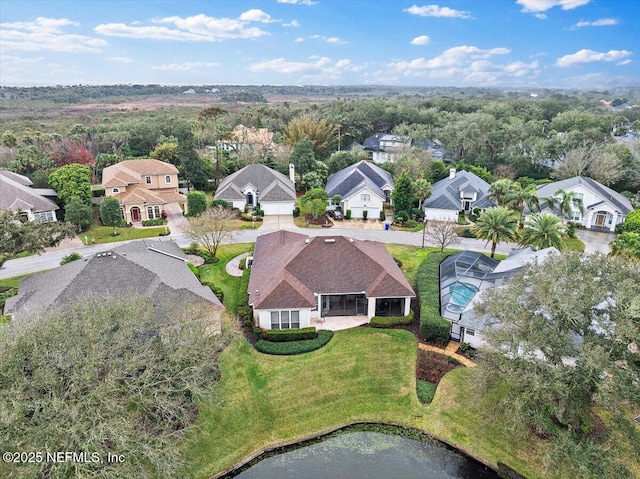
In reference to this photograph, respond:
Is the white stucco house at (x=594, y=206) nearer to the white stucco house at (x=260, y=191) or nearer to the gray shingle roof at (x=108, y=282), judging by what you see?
the white stucco house at (x=260, y=191)

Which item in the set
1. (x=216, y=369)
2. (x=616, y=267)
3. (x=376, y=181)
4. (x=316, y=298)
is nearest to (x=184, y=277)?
(x=316, y=298)

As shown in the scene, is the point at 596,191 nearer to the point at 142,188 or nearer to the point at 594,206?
the point at 594,206

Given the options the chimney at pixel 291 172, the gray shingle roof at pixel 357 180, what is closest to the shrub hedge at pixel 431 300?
the gray shingle roof at pixel 357 180

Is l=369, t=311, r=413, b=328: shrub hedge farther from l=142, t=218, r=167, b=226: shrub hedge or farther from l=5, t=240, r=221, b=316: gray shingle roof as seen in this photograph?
l=142, t=218, r=167, b=226: shrub hedge

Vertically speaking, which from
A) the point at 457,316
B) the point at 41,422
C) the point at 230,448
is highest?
the point at 41,422

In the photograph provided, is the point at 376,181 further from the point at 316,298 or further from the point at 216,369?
the point at 216,369

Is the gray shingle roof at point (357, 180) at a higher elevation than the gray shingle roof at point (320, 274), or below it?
higher

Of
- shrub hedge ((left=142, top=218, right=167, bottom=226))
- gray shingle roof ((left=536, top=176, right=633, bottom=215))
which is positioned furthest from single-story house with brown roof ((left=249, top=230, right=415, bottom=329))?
gray shingle roof ((left=536, top=176, right=633, bottom=215))
